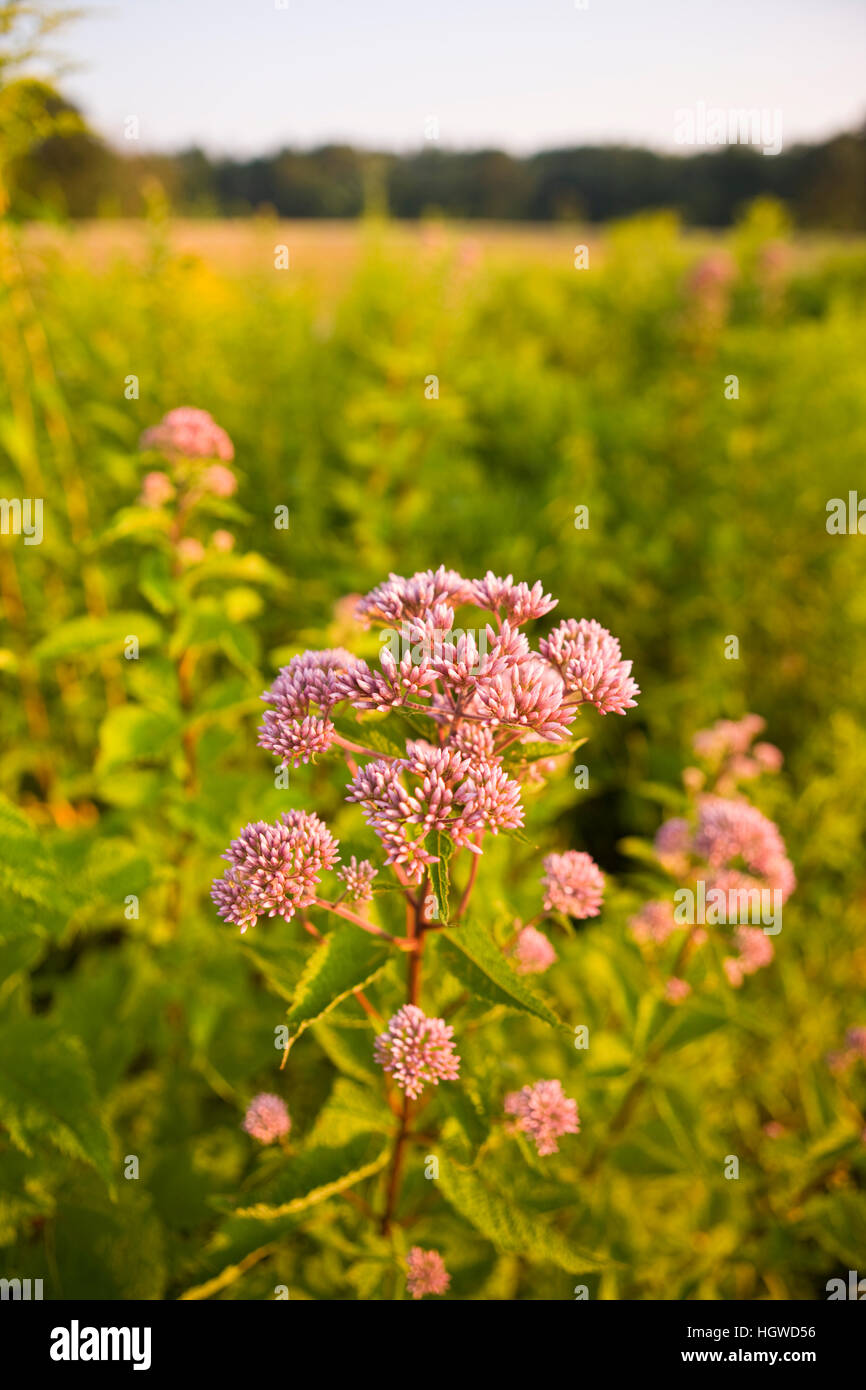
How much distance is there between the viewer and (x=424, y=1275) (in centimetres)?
141

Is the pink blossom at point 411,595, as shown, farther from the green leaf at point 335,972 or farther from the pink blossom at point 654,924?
the pink blossom at point 654,924

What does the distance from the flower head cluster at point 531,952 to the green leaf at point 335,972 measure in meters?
0.31

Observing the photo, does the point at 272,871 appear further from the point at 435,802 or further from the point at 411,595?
the point at 411,595

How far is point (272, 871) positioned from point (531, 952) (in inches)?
23.4

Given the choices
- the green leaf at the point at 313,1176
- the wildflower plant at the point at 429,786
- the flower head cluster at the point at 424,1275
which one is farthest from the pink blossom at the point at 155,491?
the flower head cluster at the point at 424,1275

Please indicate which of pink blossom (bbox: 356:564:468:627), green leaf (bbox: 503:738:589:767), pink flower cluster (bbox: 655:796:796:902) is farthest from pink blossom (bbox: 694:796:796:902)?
pink blossom (bbox: 356:564:468:627)

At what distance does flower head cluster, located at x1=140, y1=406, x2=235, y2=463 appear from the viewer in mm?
1985

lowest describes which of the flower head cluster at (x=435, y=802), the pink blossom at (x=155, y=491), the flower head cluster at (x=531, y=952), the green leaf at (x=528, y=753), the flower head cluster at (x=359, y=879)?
the flower head cluster at (x=531, y=952)

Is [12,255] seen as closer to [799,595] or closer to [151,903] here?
[151,903]

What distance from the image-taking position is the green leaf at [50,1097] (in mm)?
1381

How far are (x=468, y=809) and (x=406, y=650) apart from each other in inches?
9.5

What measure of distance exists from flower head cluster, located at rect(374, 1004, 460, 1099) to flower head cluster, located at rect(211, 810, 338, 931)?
0.92ft
